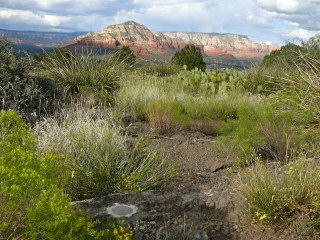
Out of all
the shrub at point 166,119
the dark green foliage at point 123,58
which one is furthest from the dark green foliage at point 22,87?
the dark green foliage at point 123,58

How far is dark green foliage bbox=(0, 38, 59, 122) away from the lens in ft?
20.7

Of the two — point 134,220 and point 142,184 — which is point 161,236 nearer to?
point 134,220

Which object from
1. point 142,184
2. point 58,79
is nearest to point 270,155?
point 142,184

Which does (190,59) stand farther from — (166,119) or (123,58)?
(166,119)

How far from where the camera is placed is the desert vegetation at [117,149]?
214 centimetres

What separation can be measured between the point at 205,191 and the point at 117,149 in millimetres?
1207

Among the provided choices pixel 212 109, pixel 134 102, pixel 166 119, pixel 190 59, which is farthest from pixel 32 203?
pixel 190 59

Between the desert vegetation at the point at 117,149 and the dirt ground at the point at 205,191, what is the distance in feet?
0.39

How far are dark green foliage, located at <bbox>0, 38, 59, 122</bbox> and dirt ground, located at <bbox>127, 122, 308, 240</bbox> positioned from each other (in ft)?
7.04

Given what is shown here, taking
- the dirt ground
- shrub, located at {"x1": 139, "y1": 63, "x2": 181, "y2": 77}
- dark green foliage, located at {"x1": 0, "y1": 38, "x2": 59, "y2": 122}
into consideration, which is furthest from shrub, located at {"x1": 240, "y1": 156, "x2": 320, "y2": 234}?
shrub, located at {"x1": 139, "y1": 63, "x2": 181, "y2": 77}

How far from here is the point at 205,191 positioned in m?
3.66

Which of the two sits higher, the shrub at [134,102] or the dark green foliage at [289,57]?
the dark green foliage at [289,57]

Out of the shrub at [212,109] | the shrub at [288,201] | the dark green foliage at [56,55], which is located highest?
the dark green foliage at [56,55]

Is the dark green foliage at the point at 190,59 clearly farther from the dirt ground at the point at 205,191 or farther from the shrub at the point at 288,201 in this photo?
the shrub at the point at 288,201
